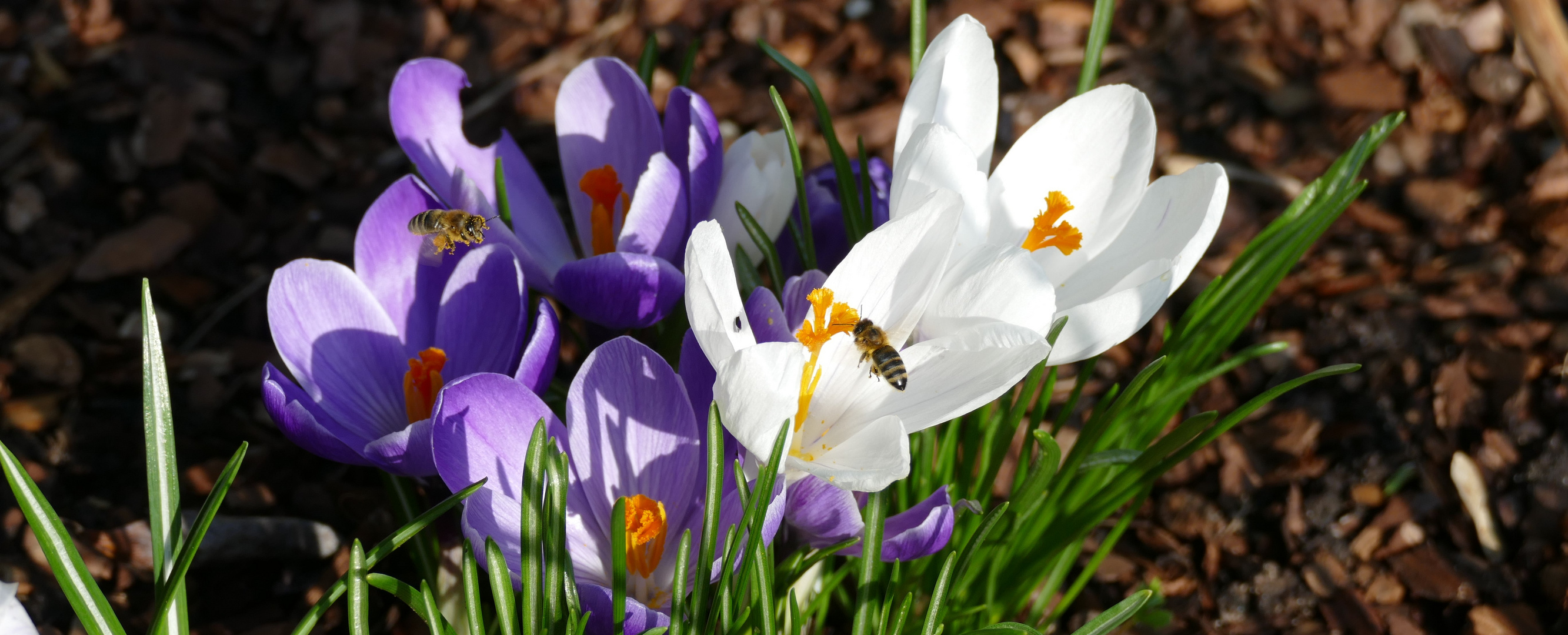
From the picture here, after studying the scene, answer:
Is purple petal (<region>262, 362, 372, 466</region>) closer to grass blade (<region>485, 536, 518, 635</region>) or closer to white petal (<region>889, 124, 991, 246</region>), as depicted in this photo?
grass blade (<region>485, 536, 518, 635</region>)

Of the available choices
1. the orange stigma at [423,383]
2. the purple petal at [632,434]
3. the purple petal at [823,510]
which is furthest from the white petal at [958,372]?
the orange stigma at [423,383]

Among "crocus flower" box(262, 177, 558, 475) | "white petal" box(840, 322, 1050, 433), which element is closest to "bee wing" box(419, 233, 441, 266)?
"crocus flower" box(262, 177, 558, 475)

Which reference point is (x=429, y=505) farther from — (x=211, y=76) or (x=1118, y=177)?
(x=211, y=76)

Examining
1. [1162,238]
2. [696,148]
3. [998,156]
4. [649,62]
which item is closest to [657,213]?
[696,148]

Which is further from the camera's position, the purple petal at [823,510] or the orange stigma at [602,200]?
the orange stigma at [602,200]

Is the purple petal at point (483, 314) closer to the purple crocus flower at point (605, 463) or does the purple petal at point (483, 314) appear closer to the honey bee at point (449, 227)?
the honey bee at point (449, 227)

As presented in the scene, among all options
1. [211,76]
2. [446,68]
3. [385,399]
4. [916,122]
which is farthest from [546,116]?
[916,122]

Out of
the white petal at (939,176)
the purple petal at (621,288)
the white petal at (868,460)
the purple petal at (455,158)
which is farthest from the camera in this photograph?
the purple petal at (455,158)
